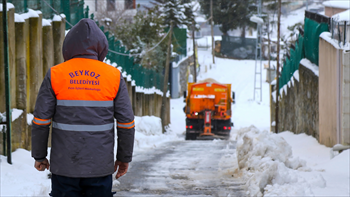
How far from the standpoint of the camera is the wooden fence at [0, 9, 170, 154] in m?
8.19

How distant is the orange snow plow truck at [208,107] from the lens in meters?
22.1

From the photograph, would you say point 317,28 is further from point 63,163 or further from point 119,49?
point 63,163

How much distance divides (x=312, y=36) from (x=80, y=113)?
11.9 metres

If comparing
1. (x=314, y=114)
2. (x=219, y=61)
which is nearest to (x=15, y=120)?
(x=314, y=114)

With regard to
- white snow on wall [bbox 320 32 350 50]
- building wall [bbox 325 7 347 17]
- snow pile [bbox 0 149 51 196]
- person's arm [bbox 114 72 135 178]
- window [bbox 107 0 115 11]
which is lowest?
snow pile [bbox 0 149 51 196]

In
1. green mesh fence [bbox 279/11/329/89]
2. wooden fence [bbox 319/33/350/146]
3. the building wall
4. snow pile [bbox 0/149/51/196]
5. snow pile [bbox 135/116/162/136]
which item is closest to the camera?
snow pile [bbox 0/149/51/196]

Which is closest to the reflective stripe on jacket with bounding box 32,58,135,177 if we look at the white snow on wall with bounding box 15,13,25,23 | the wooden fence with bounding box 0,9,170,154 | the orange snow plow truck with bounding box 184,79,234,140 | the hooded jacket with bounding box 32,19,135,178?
the hooded jacket with bounding box 32,19,135,178

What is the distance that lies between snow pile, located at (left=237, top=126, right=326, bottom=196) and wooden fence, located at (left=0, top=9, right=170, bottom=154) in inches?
161

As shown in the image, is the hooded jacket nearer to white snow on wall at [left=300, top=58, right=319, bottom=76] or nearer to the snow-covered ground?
the snow-covered ground

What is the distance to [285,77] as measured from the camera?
73.9 feet

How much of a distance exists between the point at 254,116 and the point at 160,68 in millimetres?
9007

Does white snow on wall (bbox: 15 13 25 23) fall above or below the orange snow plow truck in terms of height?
above

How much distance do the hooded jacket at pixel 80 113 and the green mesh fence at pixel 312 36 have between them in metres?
9.84

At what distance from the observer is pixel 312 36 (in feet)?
46.3
